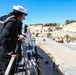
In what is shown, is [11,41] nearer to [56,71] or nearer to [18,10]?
[18,10]

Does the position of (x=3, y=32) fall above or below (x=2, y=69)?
above

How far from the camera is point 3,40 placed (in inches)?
200

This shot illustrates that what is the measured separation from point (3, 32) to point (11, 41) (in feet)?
0.91

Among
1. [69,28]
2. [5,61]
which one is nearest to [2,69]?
[5,61]

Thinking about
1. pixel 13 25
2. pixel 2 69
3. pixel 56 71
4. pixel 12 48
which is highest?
pixel 13 25

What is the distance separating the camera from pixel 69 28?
183 metres

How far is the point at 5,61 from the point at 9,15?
86 cm

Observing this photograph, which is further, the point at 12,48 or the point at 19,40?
the point at 19,40

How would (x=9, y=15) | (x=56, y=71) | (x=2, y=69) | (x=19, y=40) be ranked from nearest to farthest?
(x=2, y=69)
(x=9, y=15)
(x=19, y=40)
(x=56, y=71)

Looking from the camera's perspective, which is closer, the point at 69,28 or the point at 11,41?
the point at 11,41

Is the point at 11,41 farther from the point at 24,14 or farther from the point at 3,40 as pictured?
the point at 24,14

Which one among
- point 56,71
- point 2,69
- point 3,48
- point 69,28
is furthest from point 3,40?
point 69,28

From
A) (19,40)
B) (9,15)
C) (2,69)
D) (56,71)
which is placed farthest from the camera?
(56,71)

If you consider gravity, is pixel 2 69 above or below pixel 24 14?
below
